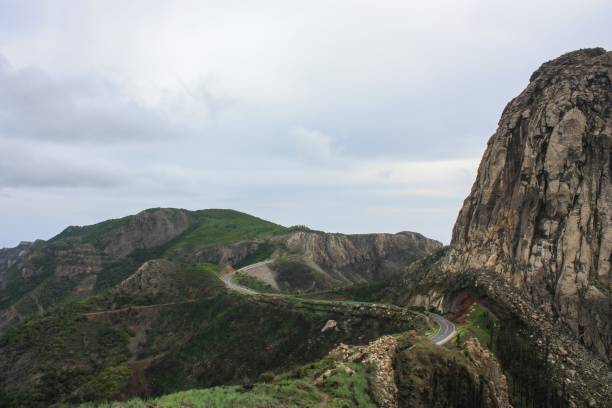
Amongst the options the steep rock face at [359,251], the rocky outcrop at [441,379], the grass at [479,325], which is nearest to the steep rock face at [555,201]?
the grass at [479,325]

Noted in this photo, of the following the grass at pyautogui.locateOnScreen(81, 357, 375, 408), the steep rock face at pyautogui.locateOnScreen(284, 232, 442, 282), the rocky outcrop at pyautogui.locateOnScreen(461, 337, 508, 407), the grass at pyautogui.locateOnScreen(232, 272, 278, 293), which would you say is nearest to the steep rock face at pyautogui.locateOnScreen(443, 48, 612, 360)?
the rocky outcrop at pyautogui.locateOnScreen(461, 337, 508, 407)

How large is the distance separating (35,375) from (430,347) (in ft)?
214

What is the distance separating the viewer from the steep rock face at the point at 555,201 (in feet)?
189

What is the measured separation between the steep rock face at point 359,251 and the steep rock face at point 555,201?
92.8 meters

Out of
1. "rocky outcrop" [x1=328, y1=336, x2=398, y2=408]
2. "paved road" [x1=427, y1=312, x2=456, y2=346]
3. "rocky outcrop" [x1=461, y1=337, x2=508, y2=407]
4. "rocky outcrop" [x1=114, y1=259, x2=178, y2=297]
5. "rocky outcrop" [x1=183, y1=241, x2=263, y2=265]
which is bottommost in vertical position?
"rocky outcrop" [x1=461, y1=337, x2=508, y2=407]

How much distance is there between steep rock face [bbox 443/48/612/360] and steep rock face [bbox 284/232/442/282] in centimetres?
9283

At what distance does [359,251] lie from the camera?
7239 inches

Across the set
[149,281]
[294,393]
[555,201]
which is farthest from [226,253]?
[294,393]

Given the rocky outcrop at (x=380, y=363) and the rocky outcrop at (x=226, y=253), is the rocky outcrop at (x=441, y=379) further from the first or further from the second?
the rocky outcrop at (x=226, y=253)

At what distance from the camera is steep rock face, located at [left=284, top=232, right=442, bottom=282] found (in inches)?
6658

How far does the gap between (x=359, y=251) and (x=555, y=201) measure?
123 metres

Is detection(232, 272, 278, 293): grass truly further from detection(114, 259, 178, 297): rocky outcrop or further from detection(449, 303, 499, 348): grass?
detection(449, 303, 499, 348): grass

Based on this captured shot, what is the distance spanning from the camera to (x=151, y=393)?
73.9m

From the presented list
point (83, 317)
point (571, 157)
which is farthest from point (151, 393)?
point (571, 157)
